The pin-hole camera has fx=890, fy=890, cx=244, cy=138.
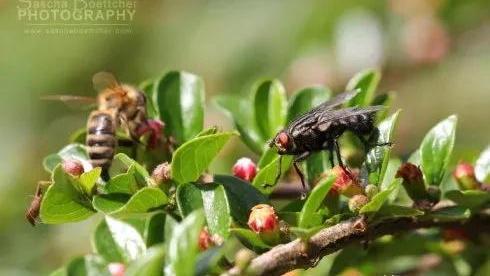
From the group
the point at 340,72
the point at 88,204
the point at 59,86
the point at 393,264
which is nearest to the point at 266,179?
the point at 88,204

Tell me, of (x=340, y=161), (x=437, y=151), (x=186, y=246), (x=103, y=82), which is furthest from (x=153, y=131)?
(x=103, y=82)

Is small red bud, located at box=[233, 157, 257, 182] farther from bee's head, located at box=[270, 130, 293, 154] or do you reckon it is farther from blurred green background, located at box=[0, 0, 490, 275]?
blurred green background, located at box=[0, 0, 490, 275]

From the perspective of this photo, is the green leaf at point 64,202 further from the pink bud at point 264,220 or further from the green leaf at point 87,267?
the pink bud at point 264,220

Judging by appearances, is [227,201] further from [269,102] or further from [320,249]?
[269,102]

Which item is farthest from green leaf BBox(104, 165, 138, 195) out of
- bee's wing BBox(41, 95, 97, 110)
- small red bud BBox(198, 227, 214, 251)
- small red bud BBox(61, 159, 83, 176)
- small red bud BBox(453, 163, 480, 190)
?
bee's wing BBox(41, 95, 97, 110)

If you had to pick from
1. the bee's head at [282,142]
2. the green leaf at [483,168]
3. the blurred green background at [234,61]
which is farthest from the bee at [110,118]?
the green leaf at [483,168]

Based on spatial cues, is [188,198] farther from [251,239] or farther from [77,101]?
[77,101]
